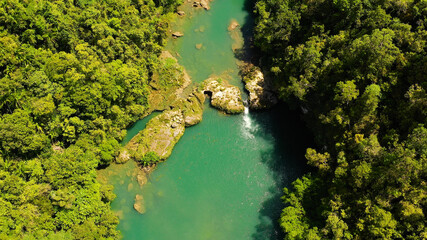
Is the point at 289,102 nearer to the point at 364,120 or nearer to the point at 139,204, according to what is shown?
the point at 364,120

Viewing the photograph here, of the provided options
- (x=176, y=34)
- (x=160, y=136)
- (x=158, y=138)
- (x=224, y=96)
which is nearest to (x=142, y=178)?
(x=158, y=138)

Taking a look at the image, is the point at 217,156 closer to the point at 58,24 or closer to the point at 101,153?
the point at 101,153

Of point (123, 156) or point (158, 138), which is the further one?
point (158, 138)

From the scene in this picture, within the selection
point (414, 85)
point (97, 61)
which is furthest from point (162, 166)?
point (414, 85)

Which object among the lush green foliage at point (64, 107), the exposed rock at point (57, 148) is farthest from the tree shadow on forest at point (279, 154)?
the exposed rock at point (57, 148)

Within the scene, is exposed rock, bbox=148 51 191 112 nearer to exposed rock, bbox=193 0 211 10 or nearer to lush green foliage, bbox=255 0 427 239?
exposed rock, bbox=193 0 211 10
